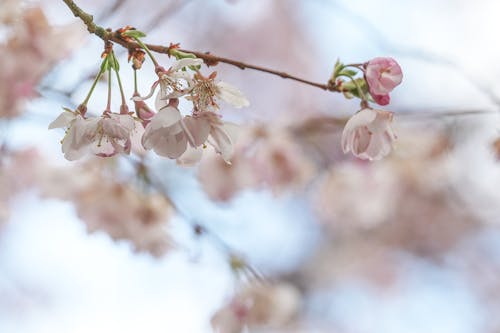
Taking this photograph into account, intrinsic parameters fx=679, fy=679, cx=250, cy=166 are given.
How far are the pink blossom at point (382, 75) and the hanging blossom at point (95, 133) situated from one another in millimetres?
255

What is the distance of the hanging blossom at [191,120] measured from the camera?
662 millimetres

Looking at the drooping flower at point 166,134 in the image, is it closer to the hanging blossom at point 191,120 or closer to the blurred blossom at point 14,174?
the hanging blossom at point 191,120

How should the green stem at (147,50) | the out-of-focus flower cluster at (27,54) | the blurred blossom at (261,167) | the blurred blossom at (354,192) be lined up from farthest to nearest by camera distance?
the blurred blossom at (354,192), the blurred blossom at (261,167), the out-of-focus flower cluster at (27,54), the green stem at (147,50)

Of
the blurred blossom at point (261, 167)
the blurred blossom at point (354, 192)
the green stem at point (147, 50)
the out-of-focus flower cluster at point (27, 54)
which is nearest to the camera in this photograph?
the green stem at point (147, 50)

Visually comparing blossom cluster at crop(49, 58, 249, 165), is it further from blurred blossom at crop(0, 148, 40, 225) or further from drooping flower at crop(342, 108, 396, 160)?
blurred blossom at crop(0, 148, 40, 225)

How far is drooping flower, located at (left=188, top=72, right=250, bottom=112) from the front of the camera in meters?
0.69

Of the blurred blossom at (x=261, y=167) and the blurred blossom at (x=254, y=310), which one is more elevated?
the blurred blossom at (x=261, y=167)

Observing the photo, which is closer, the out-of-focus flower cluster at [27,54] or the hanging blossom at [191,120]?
the hanging blossom at [191,120]

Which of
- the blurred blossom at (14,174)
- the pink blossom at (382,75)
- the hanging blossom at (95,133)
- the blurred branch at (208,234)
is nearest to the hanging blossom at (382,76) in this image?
the pink blossom at (382,75)

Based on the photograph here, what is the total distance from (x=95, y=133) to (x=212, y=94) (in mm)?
127

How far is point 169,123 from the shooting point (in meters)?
0.66

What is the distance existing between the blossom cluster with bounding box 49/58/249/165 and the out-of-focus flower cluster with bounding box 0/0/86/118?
0.55 meters

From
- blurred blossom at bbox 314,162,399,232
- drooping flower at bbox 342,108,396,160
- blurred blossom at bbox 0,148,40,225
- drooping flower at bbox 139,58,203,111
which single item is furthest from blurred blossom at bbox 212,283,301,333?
drooping flower at bbox 139,58,203,111

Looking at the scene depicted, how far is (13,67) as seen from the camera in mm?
1225
